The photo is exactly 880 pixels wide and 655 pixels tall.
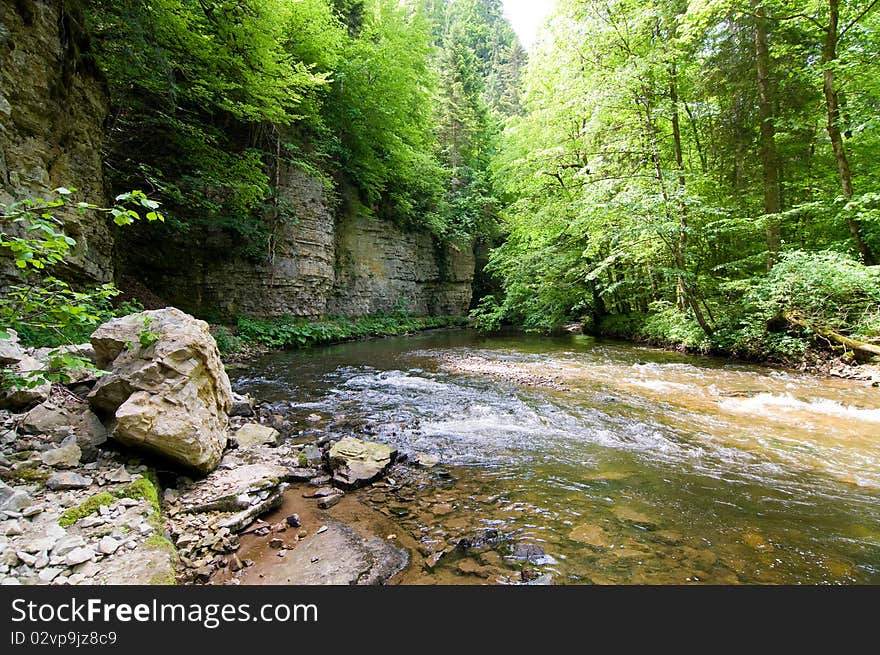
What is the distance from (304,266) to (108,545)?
14048 millimetres

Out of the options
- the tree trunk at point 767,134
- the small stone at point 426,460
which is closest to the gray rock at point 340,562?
the small stone at point 426,460

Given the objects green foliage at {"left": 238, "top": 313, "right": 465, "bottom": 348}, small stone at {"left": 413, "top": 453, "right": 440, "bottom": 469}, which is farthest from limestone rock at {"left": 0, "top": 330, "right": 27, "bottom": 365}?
green foliage at {"left": 238, "top": 313, "right": 465, "bottom": 348}

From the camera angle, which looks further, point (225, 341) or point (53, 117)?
point (225, 341)

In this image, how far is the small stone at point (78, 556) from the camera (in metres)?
1.91

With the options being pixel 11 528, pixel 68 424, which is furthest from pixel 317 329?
pixel 11 528

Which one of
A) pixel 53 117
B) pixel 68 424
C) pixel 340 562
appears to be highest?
pixel 53 117

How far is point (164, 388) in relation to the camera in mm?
3240

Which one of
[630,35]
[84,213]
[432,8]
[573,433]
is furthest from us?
[432,8]

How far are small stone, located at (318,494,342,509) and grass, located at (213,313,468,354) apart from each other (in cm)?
876

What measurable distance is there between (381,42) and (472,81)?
12.6m

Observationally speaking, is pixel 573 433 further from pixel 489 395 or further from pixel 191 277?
pixel 191 277

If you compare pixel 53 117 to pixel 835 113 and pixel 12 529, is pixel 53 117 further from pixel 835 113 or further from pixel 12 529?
pixel 835 113

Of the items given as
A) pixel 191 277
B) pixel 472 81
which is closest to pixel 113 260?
pixel 191 277

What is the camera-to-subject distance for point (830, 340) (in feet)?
26.0
